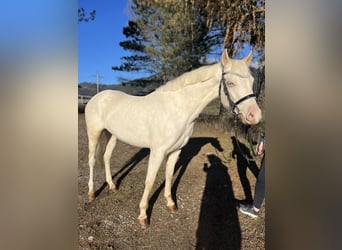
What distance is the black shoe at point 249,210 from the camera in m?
1.13

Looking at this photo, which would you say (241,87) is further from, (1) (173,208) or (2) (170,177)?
(1) (173,208)

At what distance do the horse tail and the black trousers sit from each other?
771 mm

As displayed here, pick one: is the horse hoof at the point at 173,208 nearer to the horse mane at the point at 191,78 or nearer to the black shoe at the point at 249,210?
the black shoe at the point at 249,210

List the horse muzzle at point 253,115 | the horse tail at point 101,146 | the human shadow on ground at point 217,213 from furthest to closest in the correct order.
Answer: the horse tail at point 101,146 < the human shadow on ground at point 217,213 < the horse muzzle at point 253,115

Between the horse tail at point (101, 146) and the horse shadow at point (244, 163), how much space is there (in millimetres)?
667

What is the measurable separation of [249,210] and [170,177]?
1.34 ft

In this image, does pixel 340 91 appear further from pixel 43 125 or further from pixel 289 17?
pixel 43 125

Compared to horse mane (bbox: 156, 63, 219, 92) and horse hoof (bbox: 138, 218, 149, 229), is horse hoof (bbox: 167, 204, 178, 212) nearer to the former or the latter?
horse hoof (bbox: 138, 218, 149, 229)

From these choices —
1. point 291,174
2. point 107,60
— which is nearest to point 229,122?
point 291,174

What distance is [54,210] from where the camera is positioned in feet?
3.46

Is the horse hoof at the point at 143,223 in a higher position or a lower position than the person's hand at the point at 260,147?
lower

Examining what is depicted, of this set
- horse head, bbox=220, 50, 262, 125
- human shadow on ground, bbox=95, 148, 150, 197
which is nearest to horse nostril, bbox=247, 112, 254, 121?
horse head, bbox=220, 50, 262, 125

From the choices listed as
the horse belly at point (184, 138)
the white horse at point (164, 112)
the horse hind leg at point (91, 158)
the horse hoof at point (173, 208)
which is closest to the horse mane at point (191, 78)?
the white horse at point (164, 112)

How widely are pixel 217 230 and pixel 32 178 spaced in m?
0.86
